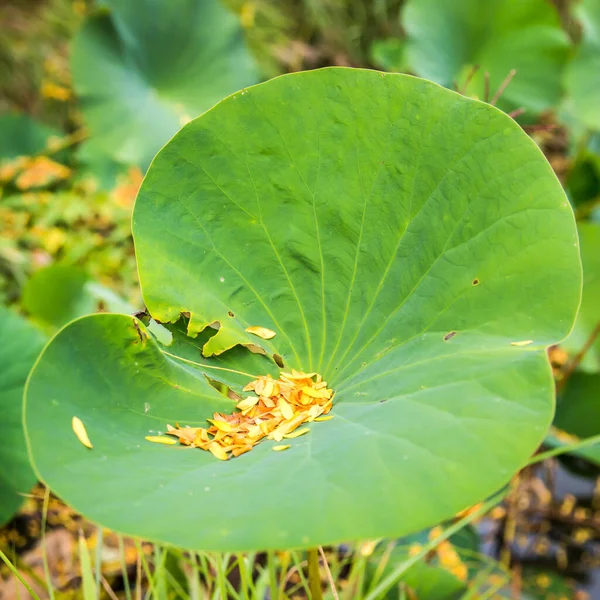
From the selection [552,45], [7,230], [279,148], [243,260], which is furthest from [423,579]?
[7,230]

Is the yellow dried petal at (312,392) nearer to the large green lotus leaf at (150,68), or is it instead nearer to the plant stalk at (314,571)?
the plant stalk at (314,571)

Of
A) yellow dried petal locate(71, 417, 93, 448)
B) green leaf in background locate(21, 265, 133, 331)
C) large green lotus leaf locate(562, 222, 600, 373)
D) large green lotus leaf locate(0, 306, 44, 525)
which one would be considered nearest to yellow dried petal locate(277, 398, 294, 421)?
yellow dried petal locate(71, 417, 93, 448)

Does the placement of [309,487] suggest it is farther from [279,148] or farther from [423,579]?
[423,579]

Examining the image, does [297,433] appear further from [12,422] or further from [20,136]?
[20,136]

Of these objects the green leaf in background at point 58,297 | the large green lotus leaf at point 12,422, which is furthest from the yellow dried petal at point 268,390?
the green leaf in background at point 58,297

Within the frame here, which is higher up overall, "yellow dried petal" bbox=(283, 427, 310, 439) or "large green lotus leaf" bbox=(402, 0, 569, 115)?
"large green lotus leaf" bbox=(402, 0, 569, 115)

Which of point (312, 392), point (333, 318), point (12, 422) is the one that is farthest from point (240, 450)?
point (12, 422)

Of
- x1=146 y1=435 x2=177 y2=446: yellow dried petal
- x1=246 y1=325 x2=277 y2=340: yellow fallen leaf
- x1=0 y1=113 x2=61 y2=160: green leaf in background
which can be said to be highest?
x1=0 y1=113 x2=61 y2=160: green leaf in background

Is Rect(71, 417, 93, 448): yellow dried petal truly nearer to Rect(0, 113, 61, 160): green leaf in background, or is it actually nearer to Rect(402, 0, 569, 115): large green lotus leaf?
Rect(402, 0, 569, 115): large green lotus leaf
